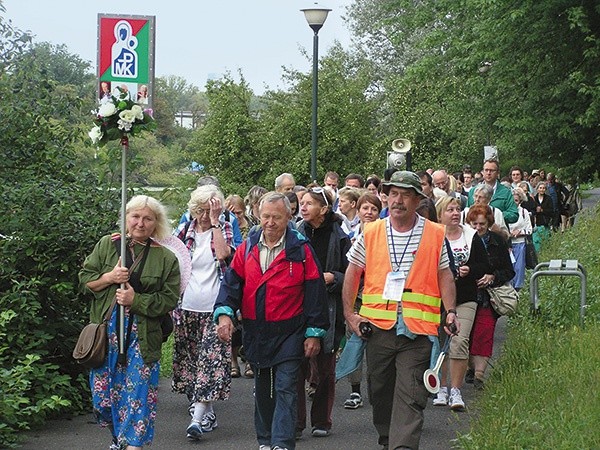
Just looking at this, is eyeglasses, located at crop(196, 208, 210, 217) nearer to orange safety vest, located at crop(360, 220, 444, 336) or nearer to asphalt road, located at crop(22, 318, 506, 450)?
asphalt road, located at crop(22, 318, 506, 450)

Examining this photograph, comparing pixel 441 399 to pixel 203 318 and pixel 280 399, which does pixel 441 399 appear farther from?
pixel 280 399

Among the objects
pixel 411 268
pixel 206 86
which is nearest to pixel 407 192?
pixel 411 268

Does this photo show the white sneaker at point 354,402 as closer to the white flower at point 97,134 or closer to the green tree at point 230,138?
the white flower at point 97,134

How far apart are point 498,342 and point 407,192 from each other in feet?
24.1

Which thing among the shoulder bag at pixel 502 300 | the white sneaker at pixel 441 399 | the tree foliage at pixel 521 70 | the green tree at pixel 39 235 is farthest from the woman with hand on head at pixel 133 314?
the tree foliage at pixel 521 70

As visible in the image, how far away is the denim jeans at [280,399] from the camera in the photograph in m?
8.31

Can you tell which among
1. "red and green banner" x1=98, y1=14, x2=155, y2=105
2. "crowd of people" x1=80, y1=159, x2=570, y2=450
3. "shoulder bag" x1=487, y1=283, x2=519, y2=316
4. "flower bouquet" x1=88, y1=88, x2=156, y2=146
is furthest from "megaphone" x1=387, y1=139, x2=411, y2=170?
"flower bouquet" x1=88, y1=88, x2=156, y2=146

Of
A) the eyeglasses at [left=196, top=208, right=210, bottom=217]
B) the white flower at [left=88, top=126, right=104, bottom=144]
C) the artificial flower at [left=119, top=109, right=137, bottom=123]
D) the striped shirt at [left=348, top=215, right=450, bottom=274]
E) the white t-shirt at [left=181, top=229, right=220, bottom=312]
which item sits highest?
the artificial flower at [left=119, top=109, right=137, bottom=123]

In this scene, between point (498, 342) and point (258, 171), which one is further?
point (258, 171)

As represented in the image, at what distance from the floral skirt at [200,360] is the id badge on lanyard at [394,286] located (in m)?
2.15

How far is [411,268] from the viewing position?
7984mm

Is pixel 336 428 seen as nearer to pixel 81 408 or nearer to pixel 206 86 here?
pixel 81 408

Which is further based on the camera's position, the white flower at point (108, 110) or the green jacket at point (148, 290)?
the white flower at point (108, 110)

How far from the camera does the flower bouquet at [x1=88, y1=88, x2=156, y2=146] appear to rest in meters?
8.27
